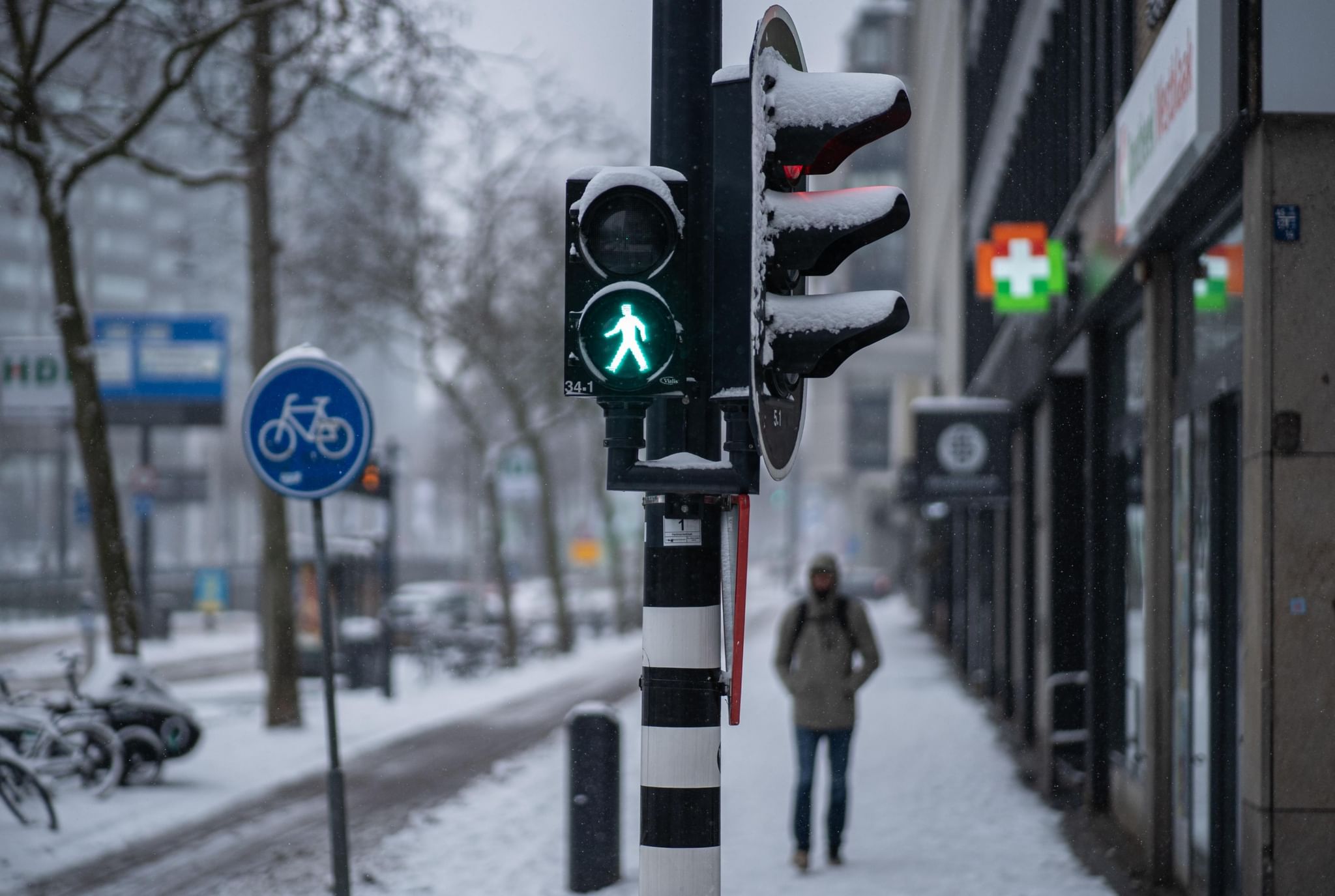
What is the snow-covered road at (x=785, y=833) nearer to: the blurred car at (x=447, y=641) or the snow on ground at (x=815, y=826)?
the snow on ground at (x=815, y=826)

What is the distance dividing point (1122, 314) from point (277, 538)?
33.6 feet

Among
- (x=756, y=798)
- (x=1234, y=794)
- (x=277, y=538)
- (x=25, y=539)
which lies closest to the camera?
(x=1234, y=794)

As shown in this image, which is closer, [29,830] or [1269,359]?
[1269,359]

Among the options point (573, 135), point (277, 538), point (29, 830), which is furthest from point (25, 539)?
point (29, 830)

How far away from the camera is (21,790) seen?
10.1 metres

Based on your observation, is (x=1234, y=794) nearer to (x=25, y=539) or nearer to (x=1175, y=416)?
(x=1175, y=416)

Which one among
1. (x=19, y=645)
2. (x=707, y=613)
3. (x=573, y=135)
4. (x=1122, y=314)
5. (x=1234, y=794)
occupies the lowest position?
(x=19, y=645)

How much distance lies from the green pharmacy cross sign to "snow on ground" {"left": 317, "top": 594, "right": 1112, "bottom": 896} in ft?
15.3

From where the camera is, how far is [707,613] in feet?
14.0

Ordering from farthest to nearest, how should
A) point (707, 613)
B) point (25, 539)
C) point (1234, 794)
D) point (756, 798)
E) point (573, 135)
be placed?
point (25, 539), point (573, 135), point (756, 798), point (1234, 794), point (707, 613)

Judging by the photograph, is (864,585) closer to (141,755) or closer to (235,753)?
(235,753)

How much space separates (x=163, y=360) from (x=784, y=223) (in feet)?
75.9

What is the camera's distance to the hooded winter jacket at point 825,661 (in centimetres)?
845

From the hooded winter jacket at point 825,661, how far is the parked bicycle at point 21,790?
15.7ft
